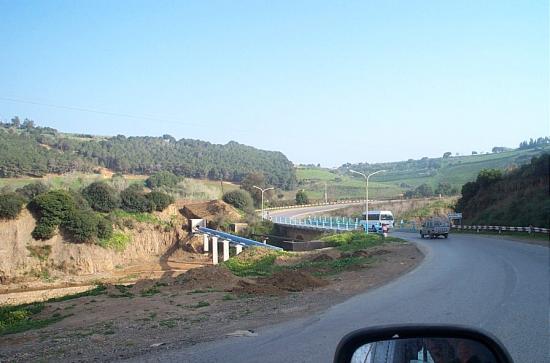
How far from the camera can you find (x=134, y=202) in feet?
197

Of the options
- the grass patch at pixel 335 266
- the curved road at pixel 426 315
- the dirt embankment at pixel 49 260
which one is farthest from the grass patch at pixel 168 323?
the dirt embankment at pixel 49 260

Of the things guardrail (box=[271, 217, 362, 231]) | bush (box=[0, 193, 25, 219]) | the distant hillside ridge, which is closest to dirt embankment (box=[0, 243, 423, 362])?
bush (box=[0, 193, 25, 219])

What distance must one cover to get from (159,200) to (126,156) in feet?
139

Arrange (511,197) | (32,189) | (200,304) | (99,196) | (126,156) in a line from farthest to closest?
(126,156), (99,196), (511,197), (32,189), (200,304)

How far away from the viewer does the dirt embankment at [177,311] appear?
364 inches

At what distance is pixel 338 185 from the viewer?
149 meters

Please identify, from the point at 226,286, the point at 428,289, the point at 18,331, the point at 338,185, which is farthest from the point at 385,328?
the point at 338,185

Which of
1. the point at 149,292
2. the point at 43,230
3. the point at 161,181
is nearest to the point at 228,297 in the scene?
the point at 149,292

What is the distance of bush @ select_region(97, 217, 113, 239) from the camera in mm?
51688

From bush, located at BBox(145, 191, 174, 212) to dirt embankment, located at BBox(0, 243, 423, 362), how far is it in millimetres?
42309

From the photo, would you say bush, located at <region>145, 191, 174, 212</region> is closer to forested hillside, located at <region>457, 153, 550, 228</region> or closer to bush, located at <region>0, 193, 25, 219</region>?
bush, located at <region>0, 193, 25, 219</region>

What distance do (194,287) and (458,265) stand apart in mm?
11186

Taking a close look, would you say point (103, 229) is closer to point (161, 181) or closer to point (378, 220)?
point (378, 220)

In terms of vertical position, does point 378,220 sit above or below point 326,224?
above
